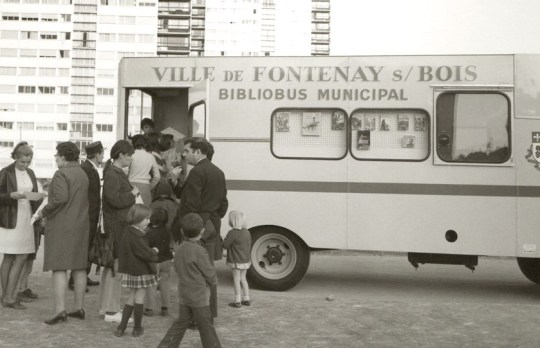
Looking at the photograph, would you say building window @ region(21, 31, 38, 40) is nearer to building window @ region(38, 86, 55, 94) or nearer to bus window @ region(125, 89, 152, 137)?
building window @ region(38, 86, 55, 94)

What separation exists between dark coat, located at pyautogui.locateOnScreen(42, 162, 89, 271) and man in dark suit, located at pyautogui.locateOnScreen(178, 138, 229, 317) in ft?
3.35

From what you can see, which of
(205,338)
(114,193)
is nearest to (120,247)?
(114,193)

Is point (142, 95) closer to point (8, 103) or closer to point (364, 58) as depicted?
point (364, 58)

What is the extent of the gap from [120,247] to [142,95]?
4.35 metres

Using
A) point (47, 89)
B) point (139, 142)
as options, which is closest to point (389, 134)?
point (139, 142)

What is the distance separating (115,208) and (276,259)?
9.12ft

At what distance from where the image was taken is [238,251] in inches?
278

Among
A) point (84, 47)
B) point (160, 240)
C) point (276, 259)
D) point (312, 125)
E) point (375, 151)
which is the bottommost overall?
point (276, 259)

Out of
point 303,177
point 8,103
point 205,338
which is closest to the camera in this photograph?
point 205,338

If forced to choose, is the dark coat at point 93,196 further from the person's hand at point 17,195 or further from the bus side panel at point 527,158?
the bus side panel at point 527,158

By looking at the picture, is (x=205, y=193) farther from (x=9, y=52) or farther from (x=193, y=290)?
(x=9, y=52)

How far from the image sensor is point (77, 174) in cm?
612

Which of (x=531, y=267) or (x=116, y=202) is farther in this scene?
(x=531, y=267)

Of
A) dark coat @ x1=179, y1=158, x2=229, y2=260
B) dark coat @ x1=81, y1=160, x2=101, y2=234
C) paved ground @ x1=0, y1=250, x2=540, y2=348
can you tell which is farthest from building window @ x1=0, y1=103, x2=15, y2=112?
dark coat @ x1=179, y1=158, x2=229, y2=260
